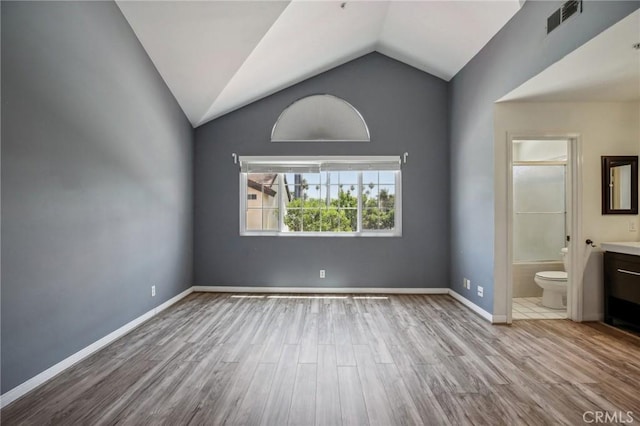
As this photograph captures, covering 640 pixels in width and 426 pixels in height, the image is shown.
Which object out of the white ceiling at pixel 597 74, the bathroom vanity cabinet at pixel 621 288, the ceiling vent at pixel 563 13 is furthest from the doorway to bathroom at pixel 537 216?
the ceiling vent at pixel 563 13

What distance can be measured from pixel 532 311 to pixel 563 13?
3.17m

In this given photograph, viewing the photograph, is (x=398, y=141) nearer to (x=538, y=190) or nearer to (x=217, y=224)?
(x=538, y=190)

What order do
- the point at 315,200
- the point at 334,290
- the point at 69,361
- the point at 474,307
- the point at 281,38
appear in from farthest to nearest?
the point at 315,200 < the point at 334,290 < the point at 474,307 < the point at 281,38 < the point at 69,361

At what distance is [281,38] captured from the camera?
3.36 m

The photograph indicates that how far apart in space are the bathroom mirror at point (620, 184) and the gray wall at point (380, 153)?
1722 millimetres

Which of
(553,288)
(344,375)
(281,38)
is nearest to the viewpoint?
(344,375)

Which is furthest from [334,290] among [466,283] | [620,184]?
[620,184]

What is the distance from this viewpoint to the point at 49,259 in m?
2.30

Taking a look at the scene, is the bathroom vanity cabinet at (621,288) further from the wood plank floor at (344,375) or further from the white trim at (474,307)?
the white trim at (474,307)

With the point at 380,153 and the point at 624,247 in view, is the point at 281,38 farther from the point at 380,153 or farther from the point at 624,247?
the point at 624,247

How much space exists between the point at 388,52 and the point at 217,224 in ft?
11.4

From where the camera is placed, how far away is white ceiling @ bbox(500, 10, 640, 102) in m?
2.16

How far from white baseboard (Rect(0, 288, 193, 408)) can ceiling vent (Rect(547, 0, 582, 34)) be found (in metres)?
4.52

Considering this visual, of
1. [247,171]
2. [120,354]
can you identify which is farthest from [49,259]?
[247,171]
